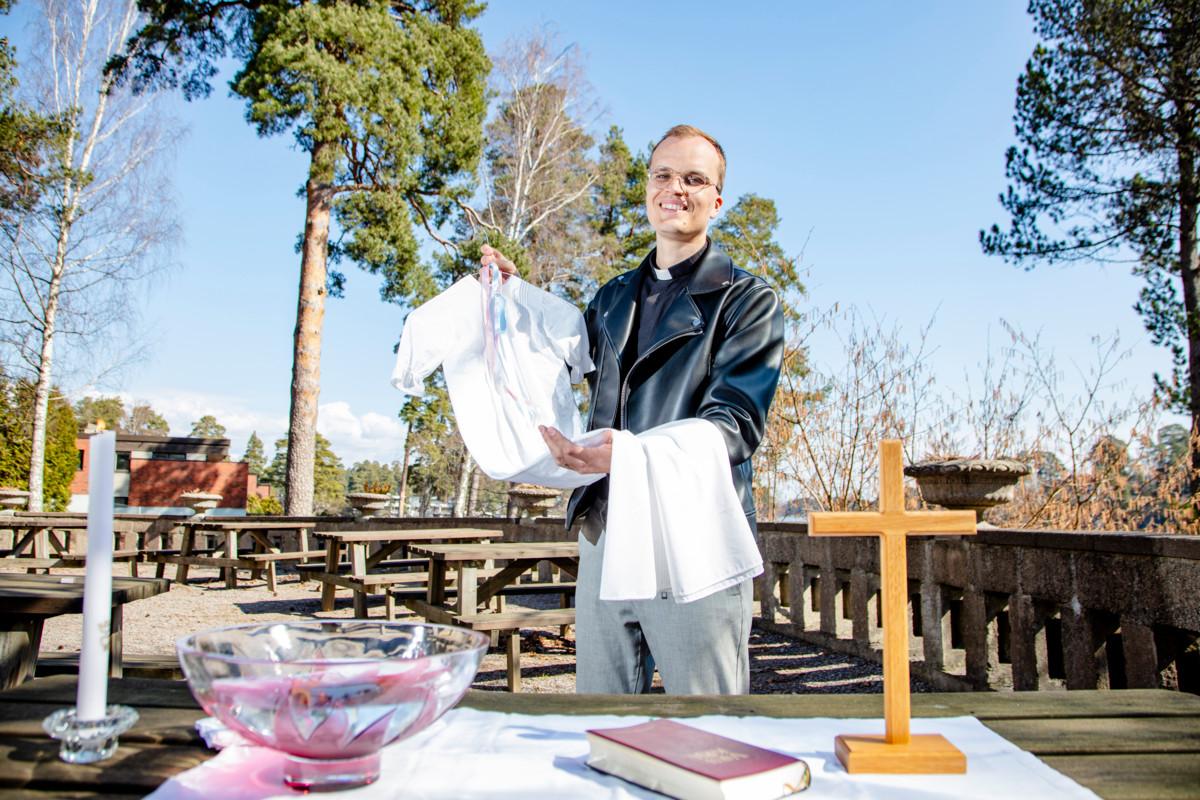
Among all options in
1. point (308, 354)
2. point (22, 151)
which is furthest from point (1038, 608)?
point (22, 151)

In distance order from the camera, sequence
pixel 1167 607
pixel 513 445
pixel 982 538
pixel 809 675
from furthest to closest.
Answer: pixel 809 675 < pixel 982 538 < pixel 1167 607 < pixel 513 445

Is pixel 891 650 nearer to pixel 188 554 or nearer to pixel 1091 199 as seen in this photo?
pixel 188 554

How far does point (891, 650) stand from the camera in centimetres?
98

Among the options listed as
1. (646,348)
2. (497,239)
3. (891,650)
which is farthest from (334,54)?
(891,650)

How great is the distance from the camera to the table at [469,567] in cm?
470

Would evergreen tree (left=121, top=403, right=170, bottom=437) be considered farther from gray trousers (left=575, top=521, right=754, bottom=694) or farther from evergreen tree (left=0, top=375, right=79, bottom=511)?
gray trousers (left=575, top=521, right=754, bottom=694)

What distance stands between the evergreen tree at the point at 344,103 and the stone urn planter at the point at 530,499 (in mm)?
3178

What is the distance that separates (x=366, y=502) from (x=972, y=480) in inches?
335

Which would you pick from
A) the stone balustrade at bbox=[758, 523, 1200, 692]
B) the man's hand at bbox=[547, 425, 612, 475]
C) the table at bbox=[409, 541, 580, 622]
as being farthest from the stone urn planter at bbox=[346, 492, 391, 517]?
the man's hand at bbox=[547, 425, 612, 475]

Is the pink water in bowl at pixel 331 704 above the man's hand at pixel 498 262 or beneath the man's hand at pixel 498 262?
beneath

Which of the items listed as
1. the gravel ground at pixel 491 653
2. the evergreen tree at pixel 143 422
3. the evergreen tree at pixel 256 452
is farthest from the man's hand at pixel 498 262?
the evergreen tree at pixel 256 452

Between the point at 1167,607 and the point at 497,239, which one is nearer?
the point at 1167,607

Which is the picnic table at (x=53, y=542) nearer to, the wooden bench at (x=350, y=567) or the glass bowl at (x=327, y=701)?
the wooden bench at (x=350, y=567)

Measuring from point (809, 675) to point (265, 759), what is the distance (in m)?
4.28
